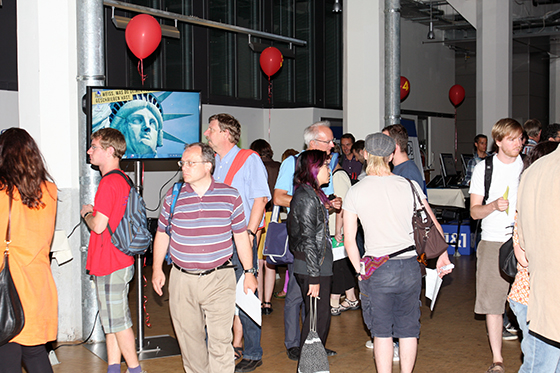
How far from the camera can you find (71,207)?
4668 millimetres

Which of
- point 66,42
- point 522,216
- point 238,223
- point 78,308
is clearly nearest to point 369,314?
point 238,223

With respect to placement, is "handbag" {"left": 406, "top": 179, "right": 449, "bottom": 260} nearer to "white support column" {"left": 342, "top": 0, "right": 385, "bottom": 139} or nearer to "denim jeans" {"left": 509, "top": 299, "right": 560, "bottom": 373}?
"denim jeans" {"left": 509, "top": 299, "right": 560, "bottom": 373}

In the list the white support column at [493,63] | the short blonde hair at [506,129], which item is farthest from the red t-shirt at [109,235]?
the white support column at [493,63]

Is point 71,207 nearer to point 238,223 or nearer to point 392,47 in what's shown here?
point 238,223

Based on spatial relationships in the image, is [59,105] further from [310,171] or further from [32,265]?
[310,171]

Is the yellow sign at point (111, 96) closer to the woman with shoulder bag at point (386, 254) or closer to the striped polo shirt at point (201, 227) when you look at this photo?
the striped polo shirt at point (201, 227)

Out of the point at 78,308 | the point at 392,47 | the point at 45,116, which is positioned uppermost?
the point at 392,47

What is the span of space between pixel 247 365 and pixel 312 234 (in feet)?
3.88

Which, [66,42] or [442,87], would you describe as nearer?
[66,42]

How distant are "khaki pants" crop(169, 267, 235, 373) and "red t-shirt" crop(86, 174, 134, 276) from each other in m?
0.52

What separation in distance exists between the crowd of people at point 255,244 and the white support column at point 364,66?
10.6 feet

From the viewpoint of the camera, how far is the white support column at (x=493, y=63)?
1048 cm

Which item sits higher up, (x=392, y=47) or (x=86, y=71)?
(x=392, y=47)

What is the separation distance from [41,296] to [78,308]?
201cm
